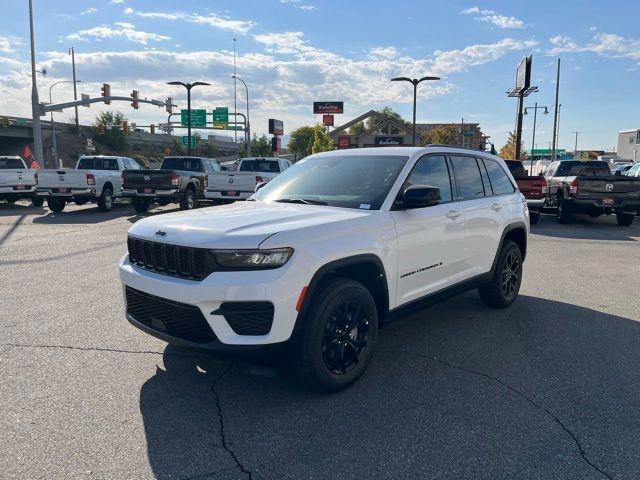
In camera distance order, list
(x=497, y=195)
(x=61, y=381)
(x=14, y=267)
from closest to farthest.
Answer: (x=61, y=381) < (x=497, y=195) < (x=14, y=267)

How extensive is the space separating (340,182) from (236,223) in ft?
4.41

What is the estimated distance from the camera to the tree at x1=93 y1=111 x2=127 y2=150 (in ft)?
256

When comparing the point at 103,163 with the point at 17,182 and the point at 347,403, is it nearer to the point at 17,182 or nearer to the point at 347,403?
the point at 17,182

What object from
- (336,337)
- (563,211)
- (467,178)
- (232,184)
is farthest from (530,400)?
(232,184)

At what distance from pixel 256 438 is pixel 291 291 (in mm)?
924

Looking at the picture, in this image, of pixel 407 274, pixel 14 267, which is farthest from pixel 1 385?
pixel 14 267

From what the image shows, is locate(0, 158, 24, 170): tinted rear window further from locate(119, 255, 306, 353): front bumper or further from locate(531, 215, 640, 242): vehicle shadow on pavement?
locate(119, 255, 306, 353): front bumper

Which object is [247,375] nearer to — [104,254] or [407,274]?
[407,274]

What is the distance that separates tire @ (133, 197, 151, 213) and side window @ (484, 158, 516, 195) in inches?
516

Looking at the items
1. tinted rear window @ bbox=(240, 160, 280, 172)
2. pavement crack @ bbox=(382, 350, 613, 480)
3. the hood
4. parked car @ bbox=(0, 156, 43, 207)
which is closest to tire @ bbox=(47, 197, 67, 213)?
parked car @ bbox=(0, 156, 43, 207)

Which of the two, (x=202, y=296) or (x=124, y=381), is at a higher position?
(x=202, y=296)

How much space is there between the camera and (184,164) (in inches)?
766

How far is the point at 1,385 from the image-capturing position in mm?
3867

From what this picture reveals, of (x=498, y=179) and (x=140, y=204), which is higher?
(x=498, y=179)
